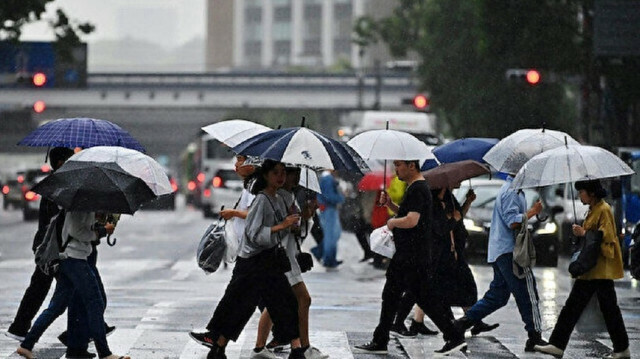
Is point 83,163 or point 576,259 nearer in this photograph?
point 83,163

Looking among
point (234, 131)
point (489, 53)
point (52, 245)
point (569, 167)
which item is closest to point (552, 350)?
point (569, 167)

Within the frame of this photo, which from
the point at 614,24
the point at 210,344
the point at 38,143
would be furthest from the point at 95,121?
the point at 614,24

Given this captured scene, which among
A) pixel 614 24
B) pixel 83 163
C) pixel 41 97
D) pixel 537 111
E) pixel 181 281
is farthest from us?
pixel 41 97

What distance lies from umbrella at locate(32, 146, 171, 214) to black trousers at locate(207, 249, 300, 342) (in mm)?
854

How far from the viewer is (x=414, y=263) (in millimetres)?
12523

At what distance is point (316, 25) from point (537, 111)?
147433mm

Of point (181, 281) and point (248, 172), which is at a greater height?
point (248, 172)

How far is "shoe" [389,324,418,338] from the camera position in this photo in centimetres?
1406

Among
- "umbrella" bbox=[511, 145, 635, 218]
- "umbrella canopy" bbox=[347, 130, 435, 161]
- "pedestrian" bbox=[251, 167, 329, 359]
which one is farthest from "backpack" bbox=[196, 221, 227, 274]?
"umbrella" bbox=[511, 145, 635, 218]

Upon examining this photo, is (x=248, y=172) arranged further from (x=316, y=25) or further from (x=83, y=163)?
(x=316, y=25)

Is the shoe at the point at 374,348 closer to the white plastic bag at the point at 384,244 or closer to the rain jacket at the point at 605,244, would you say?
the white plastic bag at the point at 384,244

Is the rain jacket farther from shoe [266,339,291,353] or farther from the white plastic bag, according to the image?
shoe [266,339,291,353]

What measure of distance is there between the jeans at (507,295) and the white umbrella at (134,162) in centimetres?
338

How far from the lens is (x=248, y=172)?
12.3 meters
